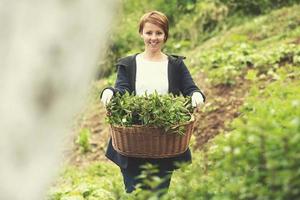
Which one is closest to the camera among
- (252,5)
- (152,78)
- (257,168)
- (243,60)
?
(257,168)

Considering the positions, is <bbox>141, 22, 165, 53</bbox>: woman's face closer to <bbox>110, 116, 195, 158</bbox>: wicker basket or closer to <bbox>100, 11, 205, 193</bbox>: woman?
<bbox>100, 11, 205, 193</bbox>: woman

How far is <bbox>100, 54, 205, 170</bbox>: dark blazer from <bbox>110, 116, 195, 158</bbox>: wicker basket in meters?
0.14

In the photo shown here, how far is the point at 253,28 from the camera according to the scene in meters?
10.5

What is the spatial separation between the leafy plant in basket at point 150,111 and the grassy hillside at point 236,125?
0.30 metres

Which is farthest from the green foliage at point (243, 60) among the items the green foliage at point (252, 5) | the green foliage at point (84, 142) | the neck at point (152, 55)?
the neck at point (152, 55)

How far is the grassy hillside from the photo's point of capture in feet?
7.04

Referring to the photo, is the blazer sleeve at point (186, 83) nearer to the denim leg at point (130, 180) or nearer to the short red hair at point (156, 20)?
the short red hair at point (156, 20)

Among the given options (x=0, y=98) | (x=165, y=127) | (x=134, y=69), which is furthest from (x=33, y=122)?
(x=134, y=69)

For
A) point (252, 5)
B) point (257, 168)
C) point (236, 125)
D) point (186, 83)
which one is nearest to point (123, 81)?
point (186, 83)

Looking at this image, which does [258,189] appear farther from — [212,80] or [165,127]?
[212,80]

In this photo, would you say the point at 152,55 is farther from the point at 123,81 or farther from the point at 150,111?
the point at 150,111

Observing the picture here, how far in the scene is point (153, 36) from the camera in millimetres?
3721

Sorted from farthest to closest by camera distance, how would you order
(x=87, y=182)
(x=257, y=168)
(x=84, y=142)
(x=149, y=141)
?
(x=84, y=142) → (x=87, y=182) → (x=149, y=141) → (x=257, y=168)

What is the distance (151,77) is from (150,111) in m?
0.32
